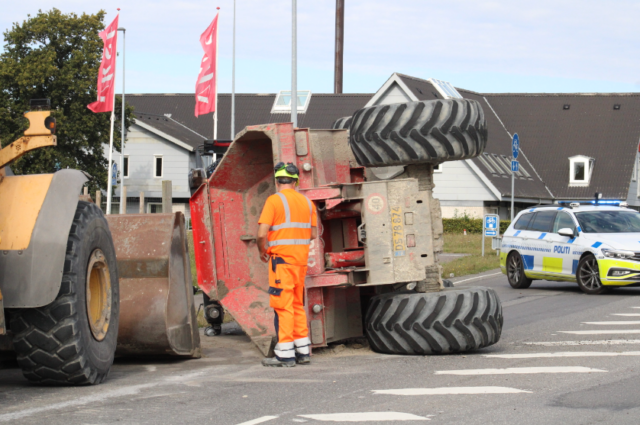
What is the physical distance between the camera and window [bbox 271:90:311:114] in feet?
175

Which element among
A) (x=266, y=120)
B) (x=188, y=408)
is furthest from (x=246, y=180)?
(x=266, y=120)

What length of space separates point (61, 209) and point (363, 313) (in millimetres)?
3624

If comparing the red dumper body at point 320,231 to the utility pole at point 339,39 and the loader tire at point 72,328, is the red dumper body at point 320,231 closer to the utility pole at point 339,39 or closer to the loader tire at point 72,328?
the loader tire at point 72,328

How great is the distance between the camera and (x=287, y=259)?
8008mm

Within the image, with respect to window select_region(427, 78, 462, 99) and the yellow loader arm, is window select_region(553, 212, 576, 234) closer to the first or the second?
the yellow loader arm

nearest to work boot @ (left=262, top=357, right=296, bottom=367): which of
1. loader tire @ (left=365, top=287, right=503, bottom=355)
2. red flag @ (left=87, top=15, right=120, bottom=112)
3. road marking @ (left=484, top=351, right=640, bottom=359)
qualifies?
loader tire @ (left=365, top=287, right=503, bottom=355)

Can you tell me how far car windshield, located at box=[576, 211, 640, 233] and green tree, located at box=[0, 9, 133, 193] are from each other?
3133 centimetres

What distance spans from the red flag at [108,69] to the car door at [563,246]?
19.5m

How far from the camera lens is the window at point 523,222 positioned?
17.9 meters

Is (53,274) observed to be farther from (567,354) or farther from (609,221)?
(609,221)

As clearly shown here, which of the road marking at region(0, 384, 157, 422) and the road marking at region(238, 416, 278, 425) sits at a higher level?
the road marking at region(0, 384, 157, 422)

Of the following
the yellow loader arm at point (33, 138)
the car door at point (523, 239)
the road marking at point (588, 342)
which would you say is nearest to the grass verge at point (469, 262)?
the car door at point (523, 239)

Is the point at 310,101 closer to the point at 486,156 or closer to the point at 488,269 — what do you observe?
the point at 486,156

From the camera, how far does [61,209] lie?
21.9 feet
